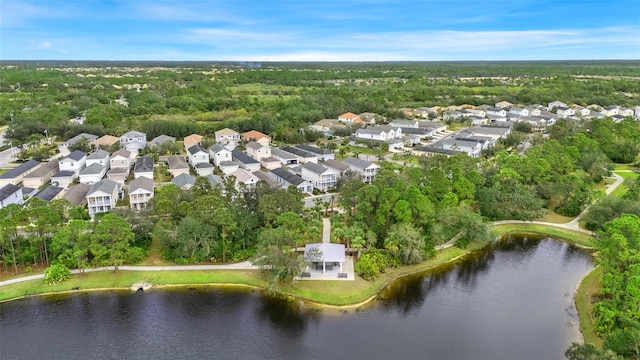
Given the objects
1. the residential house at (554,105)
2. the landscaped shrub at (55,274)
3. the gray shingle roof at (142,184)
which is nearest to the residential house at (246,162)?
the gray shingle roof at (142,184)

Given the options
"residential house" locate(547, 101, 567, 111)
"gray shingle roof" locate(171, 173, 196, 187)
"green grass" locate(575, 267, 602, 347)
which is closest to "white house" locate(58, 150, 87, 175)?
"gray shingle roof" locate(171, 173, 196, 187)

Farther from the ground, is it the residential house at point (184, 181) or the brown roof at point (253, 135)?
the brown roof at point (253, 135)

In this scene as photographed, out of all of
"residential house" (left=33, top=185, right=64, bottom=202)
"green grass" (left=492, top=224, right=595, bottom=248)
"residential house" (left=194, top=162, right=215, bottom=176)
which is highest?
"residential house" (left=194, top=162, right=215, bottom=176)

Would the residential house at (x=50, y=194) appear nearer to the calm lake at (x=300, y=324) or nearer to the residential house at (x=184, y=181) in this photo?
the residential house at (x=184, y=181)

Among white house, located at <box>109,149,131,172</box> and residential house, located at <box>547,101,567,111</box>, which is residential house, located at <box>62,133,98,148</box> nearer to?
white house, located at <box>109,149,131,172</box>

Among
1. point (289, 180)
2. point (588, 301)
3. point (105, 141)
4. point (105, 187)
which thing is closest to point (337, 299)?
point (588, 301)

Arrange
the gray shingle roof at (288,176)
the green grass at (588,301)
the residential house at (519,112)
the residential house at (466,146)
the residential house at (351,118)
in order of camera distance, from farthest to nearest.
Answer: the residential house at (519,112), the residential house at (351,118), the residential house at (466,146), the gray shingle roof at (288,176), the green grass at (588,301)

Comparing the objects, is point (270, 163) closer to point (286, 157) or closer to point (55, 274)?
point (286, 157)

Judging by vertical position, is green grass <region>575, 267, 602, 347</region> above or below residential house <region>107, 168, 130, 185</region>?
below
